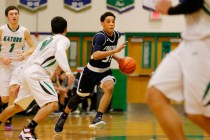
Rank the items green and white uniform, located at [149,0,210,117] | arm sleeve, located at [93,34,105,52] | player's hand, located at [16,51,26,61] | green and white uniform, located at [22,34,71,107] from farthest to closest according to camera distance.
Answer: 1. player's hand, located at [16,51,26,61]
2. arm sleeve, located at [93,34,105,52]
3. green and white uniform, located at [22,34,71,107]
4. green and white uniform, located at [149,0,210,117]

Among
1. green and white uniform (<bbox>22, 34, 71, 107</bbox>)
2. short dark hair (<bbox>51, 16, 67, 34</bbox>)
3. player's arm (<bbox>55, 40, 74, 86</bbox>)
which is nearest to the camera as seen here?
player's arm (<bbox>55, 40, 74, 86</bbox>)

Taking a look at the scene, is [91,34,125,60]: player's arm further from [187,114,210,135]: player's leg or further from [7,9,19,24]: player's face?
[187,114,210,135]: player's leg

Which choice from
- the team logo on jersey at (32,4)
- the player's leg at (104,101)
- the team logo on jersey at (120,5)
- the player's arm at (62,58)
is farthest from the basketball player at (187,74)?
the team logo on jersey at (32,4)

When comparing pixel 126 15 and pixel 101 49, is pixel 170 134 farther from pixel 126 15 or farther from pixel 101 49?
pixel 126 15

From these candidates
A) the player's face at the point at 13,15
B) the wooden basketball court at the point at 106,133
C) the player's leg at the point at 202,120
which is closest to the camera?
the player's leg at the point at 202,120

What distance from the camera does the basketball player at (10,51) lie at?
940 cm

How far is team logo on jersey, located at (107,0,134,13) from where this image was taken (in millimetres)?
15812

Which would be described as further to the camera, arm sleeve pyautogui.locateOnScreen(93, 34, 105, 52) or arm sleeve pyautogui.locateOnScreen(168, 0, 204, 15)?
arm sleeve pyautogui.locateOnScreen(93, 34, 105, 52)

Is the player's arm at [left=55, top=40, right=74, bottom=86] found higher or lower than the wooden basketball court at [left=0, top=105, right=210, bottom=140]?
higher

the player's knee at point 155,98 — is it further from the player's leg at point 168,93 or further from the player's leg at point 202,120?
the player's leg at point 202,120

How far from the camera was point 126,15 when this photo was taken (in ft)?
52.3

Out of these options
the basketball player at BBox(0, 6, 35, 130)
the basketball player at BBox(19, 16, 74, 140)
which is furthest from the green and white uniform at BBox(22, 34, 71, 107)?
the basketball player at BBox(0, 6, 35, 130)

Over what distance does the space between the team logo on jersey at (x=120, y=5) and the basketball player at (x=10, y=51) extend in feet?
21.3

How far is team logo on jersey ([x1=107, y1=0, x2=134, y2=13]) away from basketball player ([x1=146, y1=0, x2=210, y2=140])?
1163 cm
